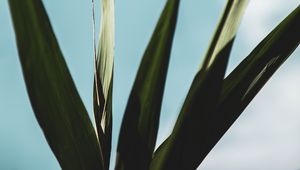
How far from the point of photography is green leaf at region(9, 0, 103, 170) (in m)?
0.41

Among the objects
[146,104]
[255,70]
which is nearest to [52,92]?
[146,104]

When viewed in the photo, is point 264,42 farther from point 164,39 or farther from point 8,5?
point 8,5

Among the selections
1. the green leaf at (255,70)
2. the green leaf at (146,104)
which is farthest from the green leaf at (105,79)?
the green leaf at (255,70)

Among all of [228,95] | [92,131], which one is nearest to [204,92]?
[228,95]

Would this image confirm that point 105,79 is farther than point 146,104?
Yes

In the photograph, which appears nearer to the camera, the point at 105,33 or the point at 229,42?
the point at 229,42

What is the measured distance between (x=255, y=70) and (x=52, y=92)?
246 millimetres

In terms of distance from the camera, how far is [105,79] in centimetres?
57

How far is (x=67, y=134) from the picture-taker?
45 centimetres

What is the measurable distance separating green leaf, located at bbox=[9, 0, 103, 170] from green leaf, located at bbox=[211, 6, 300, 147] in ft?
0.51

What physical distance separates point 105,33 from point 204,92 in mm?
214

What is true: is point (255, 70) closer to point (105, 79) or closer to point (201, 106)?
point (201, 106)

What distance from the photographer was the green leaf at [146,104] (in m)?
0.46

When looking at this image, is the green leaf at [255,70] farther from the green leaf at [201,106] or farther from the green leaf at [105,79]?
the green leaf at [105,79]
